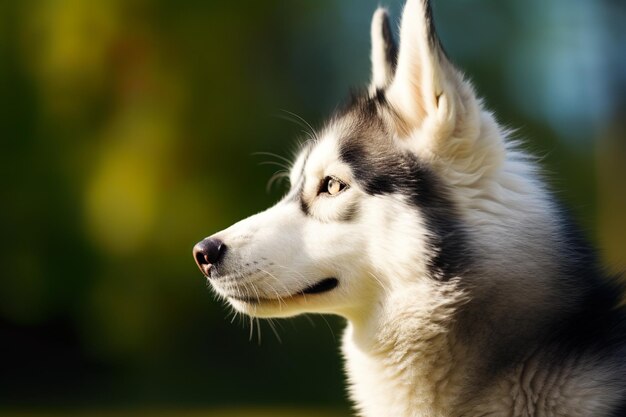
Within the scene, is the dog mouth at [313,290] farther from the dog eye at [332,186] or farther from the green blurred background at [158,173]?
the green blurred background at [158,173]

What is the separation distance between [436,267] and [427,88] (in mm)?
579

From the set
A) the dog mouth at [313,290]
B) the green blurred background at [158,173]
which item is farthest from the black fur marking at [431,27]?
the green blurred background at [158,173]

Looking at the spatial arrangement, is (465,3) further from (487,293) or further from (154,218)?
(487,293)

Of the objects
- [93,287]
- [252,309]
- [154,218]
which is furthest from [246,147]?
[252,309]

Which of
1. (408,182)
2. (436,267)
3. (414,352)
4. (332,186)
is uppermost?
(332,186)

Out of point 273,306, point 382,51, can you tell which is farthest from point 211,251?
point 382,51

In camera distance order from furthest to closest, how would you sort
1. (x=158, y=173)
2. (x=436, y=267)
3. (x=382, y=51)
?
(x=158, y=173)
(x=382, y=51)
(x=436, y=267)

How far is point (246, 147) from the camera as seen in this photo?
971cm

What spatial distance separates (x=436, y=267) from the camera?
2.74 metres

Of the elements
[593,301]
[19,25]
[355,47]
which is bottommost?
[593,301]

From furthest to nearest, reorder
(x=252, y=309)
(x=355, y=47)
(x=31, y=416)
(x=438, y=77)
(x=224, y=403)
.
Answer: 1. (x=355, y=47)
2. (x=224, y=403)
3. (x=31, y=416)
4. (x=252, y=309)
5. (x=438, y=77)

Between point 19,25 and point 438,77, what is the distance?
852 cm

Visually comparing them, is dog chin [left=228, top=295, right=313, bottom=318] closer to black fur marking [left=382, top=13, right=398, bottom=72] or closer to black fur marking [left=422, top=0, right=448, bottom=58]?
black fur marking [left=422, top=0, right=448, bottom=58]

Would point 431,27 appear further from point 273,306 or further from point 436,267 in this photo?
point 273,306
